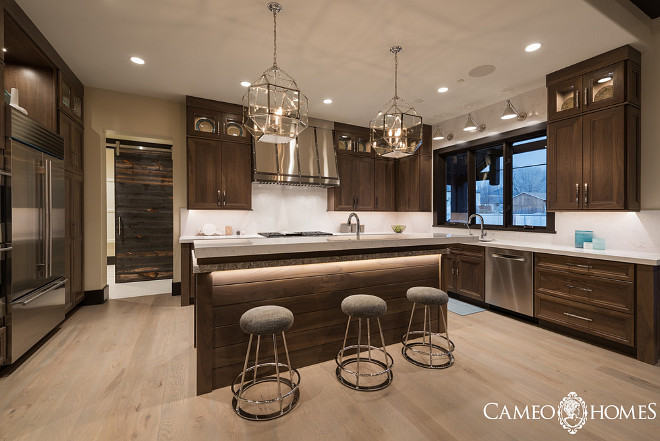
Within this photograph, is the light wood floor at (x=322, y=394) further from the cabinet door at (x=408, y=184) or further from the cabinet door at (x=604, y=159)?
the cabinet door at (x=408, y=184)

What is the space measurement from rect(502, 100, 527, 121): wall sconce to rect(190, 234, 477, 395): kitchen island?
6.69ft

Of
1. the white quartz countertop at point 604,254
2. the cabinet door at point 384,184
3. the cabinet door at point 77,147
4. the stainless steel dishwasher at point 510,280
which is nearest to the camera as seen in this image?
the white quartz countertop at point 604,254

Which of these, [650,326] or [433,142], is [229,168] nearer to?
[433,142]

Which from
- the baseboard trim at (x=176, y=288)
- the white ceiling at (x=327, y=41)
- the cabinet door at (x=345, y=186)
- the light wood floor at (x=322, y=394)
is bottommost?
the light wood floor at (x=322, y=394)

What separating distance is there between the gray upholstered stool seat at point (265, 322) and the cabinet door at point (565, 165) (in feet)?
11.3

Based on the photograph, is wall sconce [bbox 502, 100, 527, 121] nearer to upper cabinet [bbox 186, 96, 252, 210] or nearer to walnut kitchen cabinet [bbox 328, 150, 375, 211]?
walnut kitchen cabinet [bbox 328, 150, 375, 211]

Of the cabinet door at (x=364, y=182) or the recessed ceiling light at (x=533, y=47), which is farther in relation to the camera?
the cabinet door at (x=364, y=182)

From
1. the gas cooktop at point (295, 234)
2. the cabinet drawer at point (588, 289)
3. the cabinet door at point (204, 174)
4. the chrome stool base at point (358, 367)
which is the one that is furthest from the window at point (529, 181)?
the cabinet door at point (204, 174)

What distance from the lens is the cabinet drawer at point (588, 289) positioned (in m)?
2.79

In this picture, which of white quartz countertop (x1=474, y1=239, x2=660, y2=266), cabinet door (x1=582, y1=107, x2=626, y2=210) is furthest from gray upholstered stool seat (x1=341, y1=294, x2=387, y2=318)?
cabinet door (x1=582, y1=107, x2=626, y2=210)

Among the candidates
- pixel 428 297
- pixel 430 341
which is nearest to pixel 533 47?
pixel 428 297

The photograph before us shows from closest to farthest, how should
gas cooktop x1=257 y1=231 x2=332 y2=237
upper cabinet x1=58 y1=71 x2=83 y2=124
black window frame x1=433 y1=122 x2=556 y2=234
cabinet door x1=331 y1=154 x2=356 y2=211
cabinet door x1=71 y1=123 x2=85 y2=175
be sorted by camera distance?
upper cabinet x1=58 y1=71 x2=83 y2=124, cabinet door x1=71 y1=123 x2=85 y2=175, black window frame x1=433 y1=122 x2=556 y2=234, gas cooktop x1=257 y1=231 x2=332 y2=237, cabinet door x1=331 y1=154 x2=356 y2=211

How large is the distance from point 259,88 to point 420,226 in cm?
458

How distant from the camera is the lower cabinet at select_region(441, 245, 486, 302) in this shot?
418 centimetres
